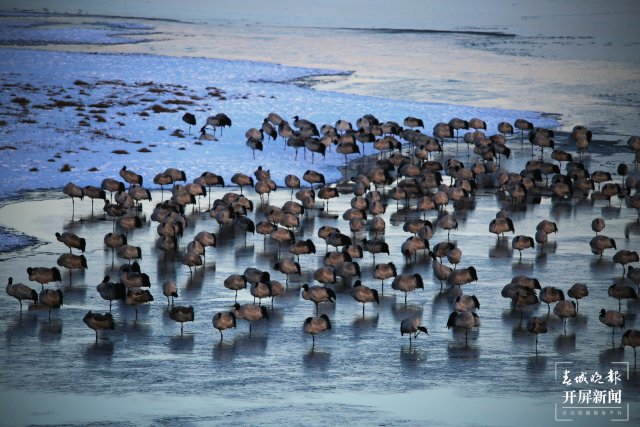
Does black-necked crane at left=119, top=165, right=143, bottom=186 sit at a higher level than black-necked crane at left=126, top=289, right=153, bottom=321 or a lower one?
higher

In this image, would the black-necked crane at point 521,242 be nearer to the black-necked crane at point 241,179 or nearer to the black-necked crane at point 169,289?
the black-necked crane at point 169,289

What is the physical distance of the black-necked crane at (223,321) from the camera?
15.7m

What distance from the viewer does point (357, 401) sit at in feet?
45.2

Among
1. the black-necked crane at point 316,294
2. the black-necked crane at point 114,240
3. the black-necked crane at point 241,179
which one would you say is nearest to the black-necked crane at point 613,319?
the black-necked crane at point 316,294

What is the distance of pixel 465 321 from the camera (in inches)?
625

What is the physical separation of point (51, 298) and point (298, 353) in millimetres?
3994

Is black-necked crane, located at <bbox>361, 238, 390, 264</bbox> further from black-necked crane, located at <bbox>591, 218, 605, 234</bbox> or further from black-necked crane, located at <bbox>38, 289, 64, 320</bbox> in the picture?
black-necked crane, located at <bbox>38, 289, 64, 320</bbox>

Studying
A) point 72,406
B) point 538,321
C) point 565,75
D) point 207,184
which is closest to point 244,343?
point 72,406

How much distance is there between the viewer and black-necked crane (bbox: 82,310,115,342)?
15.7m

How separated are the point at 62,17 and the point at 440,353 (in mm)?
58884

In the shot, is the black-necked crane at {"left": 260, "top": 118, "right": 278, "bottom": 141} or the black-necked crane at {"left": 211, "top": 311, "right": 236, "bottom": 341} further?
the black-necked crane at {"left": 260, "top": 118, "right": 278, "bottom": 141}

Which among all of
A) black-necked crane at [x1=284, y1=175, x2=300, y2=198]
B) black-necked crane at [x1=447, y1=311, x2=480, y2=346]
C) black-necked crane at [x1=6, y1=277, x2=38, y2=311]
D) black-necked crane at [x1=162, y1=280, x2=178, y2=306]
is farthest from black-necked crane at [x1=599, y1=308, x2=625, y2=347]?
black-necked crane at [x1=284, y1=175, x2=300, y2=198]

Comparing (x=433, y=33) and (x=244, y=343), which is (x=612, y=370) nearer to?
(x=244, y=343)

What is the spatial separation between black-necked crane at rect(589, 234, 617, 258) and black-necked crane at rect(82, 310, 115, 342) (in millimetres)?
9182
